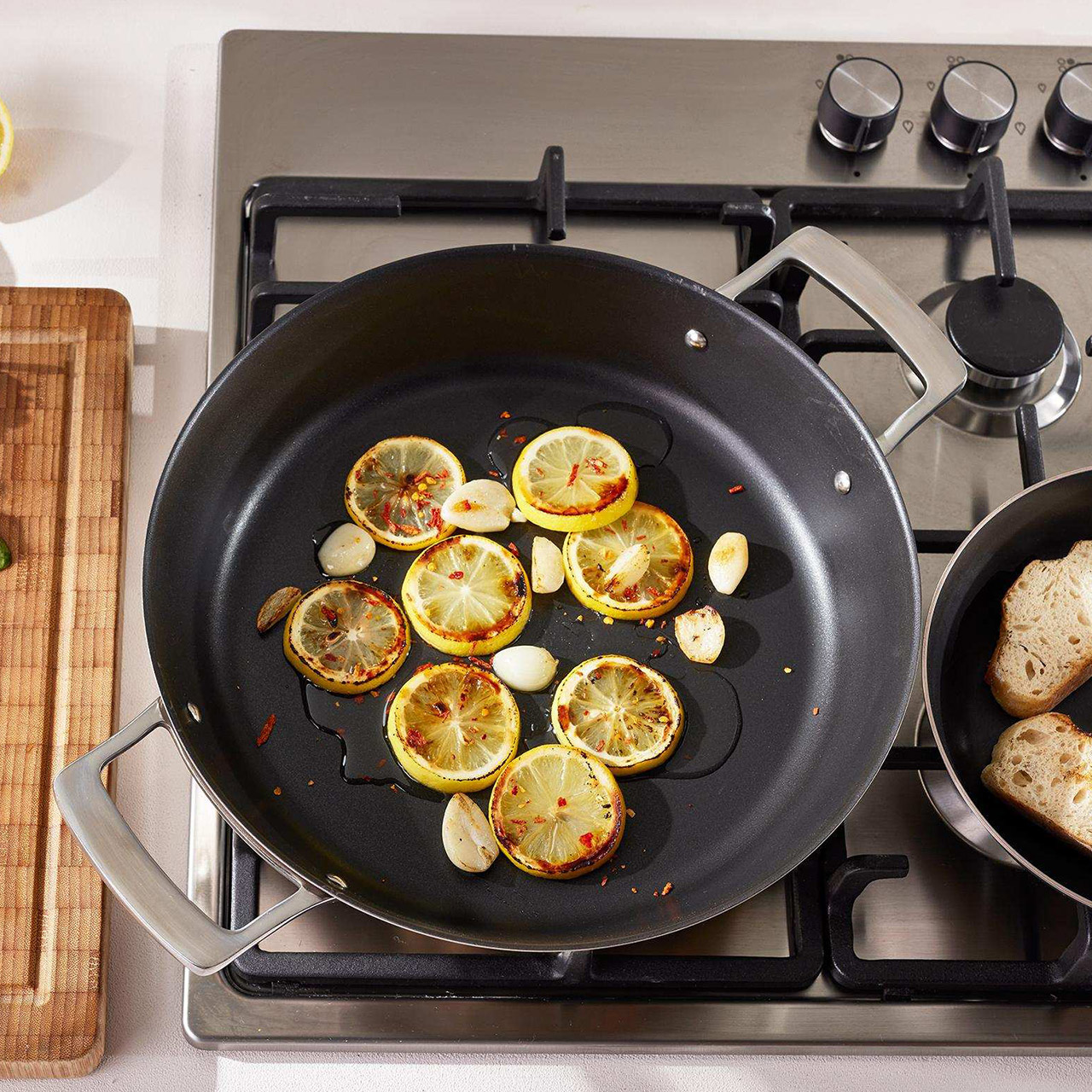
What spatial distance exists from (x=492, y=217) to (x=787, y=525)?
1.48 feet

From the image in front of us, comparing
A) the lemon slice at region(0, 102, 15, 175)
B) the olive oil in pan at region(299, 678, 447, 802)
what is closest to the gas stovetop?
the olive oil in pan at region(299, 678, 447, 802)

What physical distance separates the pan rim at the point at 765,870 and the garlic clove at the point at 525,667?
23 cm

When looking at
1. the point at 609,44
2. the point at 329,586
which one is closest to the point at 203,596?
the point at 329,586

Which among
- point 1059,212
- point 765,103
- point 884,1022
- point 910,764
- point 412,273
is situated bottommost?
point 884,1022

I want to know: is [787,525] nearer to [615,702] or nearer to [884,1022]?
[615,702]

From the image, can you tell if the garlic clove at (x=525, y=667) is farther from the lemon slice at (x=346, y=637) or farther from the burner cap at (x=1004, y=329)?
the burner cap at (x=1004, y=329)

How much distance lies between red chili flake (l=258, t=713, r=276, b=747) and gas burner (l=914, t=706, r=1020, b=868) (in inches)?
22.5

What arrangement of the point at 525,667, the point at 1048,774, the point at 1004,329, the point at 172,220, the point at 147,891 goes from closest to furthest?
the point at 147,891
the point at 1048,774
the point at 525,667
the point at 1004,329
the point at 172,220

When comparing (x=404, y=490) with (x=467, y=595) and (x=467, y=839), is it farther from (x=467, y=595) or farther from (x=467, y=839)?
(x=467, y=839)

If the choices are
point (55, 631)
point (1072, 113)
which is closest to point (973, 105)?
point (1072, 113)

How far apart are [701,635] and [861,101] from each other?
607mm

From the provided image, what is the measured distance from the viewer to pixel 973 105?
122 centimetres

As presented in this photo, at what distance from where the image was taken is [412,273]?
1.08m

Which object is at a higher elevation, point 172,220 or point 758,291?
point 172,220
